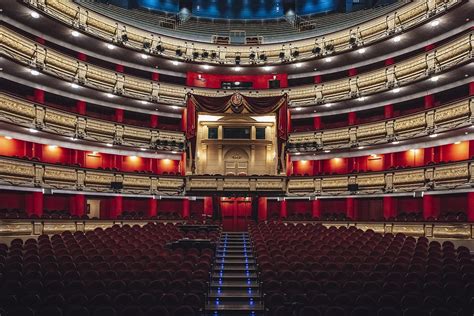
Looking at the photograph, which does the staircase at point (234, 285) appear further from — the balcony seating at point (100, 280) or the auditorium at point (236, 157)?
the balcony seating at point (100, 280)

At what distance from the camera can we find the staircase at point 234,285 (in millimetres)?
8500

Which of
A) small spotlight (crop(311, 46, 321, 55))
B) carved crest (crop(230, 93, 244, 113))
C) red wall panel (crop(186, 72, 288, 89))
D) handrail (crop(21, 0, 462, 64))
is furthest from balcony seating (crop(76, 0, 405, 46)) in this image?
carved crest (crop(230, 93, 244, 113))

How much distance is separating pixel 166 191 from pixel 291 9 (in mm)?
16923

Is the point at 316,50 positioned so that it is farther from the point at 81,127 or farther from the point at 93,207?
the point at 93,207

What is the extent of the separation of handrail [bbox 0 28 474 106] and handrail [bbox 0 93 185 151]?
188 cm

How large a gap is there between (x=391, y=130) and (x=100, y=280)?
1858 cm

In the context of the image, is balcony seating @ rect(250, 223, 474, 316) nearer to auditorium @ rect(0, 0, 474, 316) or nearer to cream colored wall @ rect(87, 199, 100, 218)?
auditorium @ rect(0, 0, 474, 316)

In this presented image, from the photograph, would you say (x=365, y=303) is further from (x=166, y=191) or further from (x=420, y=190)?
(x=166, y=191)

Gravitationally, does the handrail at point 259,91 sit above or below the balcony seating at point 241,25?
below

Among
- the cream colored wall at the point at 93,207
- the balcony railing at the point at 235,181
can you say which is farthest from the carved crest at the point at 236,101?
the cream colored wall at the point at 93,207

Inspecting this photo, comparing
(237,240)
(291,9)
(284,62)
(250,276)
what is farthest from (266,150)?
(250,276)

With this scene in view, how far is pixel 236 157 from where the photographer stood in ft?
85.6

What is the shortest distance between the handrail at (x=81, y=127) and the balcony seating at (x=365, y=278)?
11.8 meters

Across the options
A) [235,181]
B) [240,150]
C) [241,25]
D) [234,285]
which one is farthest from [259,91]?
[234,285]
